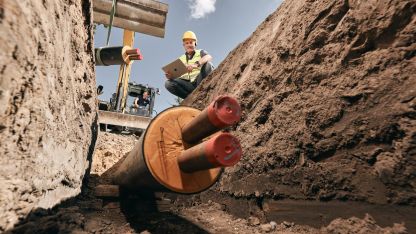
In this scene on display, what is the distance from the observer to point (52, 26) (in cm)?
213

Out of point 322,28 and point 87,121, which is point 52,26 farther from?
point 322,28

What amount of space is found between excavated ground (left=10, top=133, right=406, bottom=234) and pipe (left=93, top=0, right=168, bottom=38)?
6144 millimetres

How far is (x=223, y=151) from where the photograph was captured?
165 cm

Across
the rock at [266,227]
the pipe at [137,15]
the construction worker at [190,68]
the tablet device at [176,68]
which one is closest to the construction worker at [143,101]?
the pipe at [137,15]

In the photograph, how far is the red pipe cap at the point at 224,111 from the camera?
1719mm

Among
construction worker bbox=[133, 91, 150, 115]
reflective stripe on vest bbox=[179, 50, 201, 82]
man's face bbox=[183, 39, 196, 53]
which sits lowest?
reflective stripe on vest bbox=[179, 50, 201, 82]

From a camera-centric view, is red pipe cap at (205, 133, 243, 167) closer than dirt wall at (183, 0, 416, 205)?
Yes

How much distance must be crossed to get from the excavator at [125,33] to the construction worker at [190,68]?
2195 mm

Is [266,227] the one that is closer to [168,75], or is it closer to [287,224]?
[287,224]

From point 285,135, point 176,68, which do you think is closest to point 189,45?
point 176,68

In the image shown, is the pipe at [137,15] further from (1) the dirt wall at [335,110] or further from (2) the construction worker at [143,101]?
(1) the dirt wall at [335,110]

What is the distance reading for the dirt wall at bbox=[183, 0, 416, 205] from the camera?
5.98 feet

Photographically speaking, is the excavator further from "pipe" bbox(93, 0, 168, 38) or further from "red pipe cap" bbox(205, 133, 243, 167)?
"red pipe cap" bbox(205, 133, 243, 167)

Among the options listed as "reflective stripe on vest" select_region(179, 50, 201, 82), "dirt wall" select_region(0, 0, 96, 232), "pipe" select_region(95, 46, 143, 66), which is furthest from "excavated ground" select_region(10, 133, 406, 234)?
"pipe" select_region(95, 46, 143, 66)
